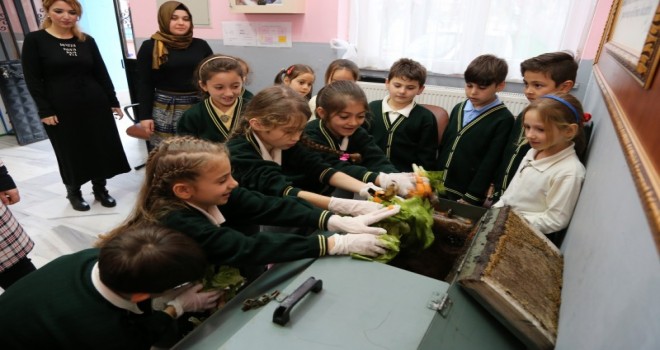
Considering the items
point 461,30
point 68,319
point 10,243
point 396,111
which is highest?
point 461,30

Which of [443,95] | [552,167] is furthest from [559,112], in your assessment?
[443,95]

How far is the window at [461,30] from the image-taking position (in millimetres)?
2986

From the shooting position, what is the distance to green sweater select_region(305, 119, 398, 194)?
1.80m

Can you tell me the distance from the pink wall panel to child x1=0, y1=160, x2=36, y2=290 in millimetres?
2968

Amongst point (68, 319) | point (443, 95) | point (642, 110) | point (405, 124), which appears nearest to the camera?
point (642, 110)

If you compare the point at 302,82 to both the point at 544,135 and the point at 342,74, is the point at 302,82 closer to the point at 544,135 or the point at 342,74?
the point at 342,74

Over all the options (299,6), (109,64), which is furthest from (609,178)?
(109,64)

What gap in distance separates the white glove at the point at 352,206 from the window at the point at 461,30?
243 cm

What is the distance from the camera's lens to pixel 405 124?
226 cm

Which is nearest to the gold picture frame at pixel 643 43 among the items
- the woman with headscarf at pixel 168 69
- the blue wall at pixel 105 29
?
the woman with headscarf at pixel 168 69

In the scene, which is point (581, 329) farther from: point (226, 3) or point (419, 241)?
point (226, 3)

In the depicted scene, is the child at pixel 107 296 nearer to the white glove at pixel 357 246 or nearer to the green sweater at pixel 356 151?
the white glove at pixel 357 246

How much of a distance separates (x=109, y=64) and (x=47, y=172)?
4.24 meters

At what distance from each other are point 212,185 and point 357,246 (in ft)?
1.65
